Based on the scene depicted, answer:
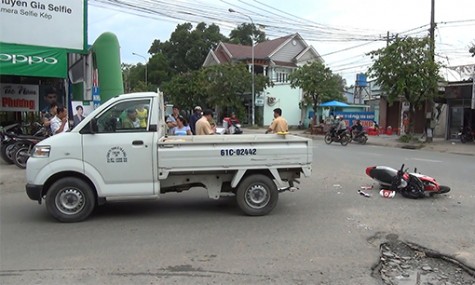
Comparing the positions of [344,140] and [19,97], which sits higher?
[19,97]

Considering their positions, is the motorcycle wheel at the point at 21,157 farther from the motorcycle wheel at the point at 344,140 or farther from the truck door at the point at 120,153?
the motorcycle wheel at the point at 344,140

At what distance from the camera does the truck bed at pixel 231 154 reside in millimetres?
6902

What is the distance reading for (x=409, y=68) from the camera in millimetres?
23031

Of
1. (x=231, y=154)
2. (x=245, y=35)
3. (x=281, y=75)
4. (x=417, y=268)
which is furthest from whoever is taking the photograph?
(x=245, y=35)

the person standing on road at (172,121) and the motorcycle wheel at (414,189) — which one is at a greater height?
the person standing on road at (172,121)

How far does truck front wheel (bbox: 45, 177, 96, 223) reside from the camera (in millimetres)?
6836

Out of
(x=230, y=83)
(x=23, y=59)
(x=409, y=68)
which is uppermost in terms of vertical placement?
(x=230, y=83)

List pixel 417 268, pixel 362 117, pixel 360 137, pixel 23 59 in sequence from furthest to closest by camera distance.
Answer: pixel 362 117 → pixel 360 137 → pixel 23 59 → pixel 417 268

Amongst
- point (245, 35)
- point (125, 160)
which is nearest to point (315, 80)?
point (125, 160)

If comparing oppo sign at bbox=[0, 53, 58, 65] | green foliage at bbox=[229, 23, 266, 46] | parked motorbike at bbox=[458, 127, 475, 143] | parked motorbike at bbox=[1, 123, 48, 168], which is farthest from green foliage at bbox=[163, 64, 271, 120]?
green foliage at bbox=[229, 23, 266, 46]

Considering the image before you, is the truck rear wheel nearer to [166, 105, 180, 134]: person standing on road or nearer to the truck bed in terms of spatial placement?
the truck bed

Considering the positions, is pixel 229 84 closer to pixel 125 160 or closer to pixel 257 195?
pixel 257 195

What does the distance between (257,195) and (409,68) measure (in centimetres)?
1853

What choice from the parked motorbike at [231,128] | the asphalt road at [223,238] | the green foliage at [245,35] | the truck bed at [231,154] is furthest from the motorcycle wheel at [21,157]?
the green foliage at [245,35]
